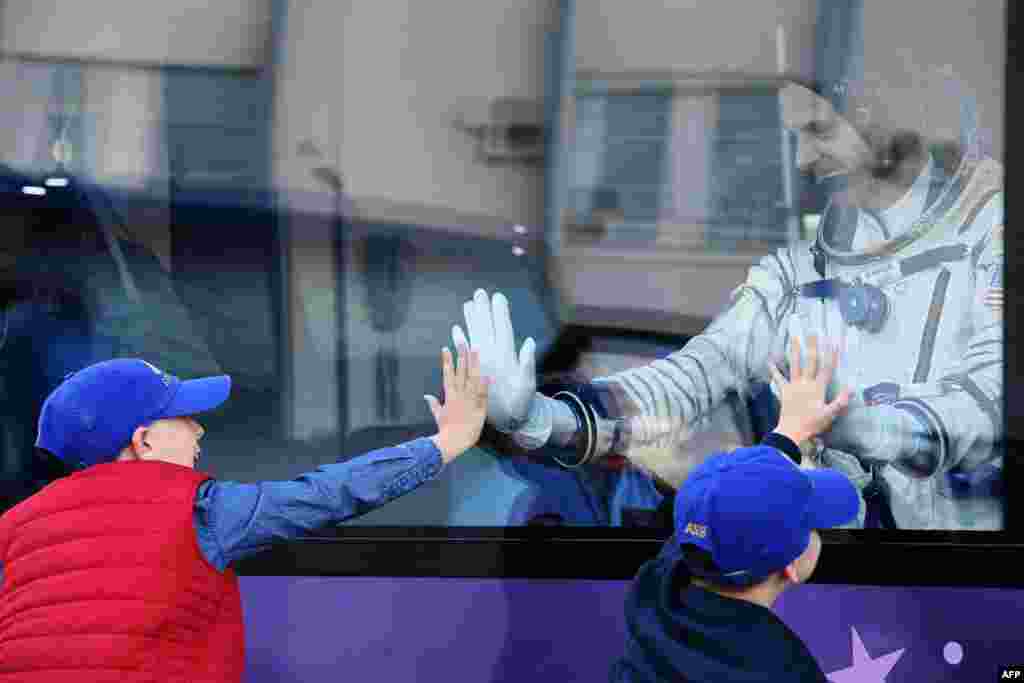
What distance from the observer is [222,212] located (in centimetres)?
301

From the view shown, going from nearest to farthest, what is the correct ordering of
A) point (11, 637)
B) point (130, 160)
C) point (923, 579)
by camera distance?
point (11, 637), point (923, 579), point (130, 160)

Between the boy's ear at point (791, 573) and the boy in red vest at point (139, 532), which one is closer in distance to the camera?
the boy's ear at point (791, 573)

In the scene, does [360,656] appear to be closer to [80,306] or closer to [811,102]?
[80,306]

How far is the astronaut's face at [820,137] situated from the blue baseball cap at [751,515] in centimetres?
107

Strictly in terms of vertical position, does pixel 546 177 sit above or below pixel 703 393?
above

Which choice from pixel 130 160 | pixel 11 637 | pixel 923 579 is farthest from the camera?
pixel 130 160

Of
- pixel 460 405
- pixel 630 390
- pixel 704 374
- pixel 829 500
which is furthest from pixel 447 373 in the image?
pixel 829 500

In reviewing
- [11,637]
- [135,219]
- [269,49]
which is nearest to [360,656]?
[11,637]

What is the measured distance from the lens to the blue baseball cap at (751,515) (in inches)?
77.9

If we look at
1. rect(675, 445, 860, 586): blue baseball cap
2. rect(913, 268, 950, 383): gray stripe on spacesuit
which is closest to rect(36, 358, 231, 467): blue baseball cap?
rect(675, 445, 860, 586): blue baseball cap

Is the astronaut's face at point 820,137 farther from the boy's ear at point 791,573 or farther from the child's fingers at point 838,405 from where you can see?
the boy's ear at point 791,573

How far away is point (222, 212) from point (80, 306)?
0.36m

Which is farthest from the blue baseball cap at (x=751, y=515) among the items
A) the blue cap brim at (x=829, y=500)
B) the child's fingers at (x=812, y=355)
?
the child's fingers at (x=812, y=355)

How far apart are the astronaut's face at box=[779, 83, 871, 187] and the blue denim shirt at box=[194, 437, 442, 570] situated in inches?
46.3
